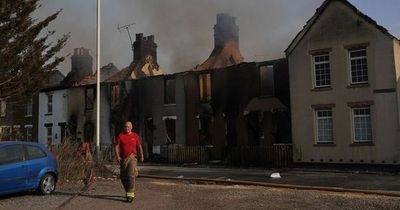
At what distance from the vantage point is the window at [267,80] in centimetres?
2919

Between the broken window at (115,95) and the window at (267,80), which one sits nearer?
the window at (267,80)

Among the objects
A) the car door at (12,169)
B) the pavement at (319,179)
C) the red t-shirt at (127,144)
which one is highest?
the red t-shirt at (127,144)

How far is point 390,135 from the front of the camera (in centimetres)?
2372

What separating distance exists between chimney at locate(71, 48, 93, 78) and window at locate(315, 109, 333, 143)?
25.5 m

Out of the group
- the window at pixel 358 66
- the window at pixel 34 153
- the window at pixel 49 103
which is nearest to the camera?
the window at pixel 34 153

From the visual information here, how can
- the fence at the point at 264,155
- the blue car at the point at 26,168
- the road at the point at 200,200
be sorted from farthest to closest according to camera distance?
1. the fence at the point at 264,155
2. the blue car at the point at 26,168
3. the road at the point at 200,200

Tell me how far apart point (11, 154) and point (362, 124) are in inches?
700

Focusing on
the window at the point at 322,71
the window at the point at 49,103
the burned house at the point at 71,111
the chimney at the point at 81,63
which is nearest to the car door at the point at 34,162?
the window at the point at 322,71

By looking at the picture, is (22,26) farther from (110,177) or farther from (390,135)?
(390,135)

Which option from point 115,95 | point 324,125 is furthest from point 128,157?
point 115,95

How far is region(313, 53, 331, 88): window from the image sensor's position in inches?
1029

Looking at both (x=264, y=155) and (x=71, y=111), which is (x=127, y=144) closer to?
(x=264, y=155)

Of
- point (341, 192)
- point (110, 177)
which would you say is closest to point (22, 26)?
point (110, 177)

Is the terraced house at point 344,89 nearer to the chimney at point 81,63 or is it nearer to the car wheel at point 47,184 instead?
the car wheel at point 47,184
